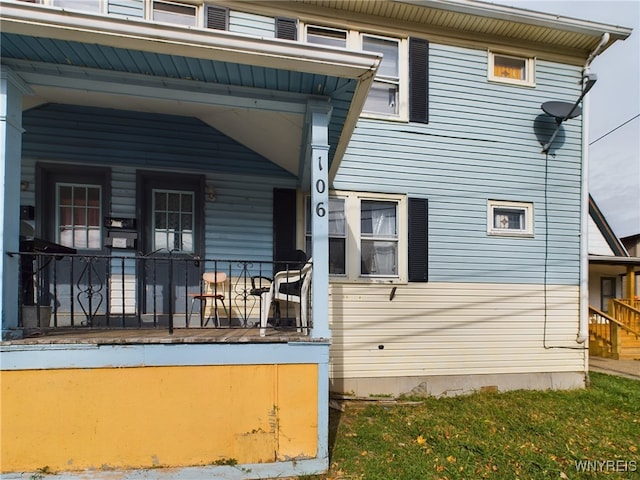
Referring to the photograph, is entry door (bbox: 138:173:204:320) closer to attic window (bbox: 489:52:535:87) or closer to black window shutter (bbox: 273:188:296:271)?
black window shutter (bbox: 273:188:296:271)

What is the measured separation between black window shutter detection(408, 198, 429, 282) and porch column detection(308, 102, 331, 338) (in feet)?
8.28

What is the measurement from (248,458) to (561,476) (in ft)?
8.74

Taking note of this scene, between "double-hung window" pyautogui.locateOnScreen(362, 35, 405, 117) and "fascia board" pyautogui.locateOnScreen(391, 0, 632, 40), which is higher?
"fascia board" pyautogui.locateOnScreen(391, 0, 632, 40)

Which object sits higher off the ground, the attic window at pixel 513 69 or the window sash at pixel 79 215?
the attic window at pixel 513 69

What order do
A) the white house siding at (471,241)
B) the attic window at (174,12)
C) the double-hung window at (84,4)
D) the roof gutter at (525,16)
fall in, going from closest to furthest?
1. the double-hung window at (84,4)
2. the attic window at (174,12)
3. the roof gutter at (525,16)
4. the white house siding at (471,241)

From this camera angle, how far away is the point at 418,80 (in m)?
5.25

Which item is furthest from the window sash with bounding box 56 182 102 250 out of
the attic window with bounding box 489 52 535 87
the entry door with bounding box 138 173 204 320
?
the attic window with bounding box 489 52 535 87

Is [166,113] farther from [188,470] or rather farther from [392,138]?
[188,470]

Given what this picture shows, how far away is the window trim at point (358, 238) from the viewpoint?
5027mm

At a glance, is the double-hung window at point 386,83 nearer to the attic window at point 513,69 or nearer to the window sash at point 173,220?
the attic window at point 513,69

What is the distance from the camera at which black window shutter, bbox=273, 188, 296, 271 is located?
4.72 meters

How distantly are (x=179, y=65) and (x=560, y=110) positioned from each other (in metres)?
5.67

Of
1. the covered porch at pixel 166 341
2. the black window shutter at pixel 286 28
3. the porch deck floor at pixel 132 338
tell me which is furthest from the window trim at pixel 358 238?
the black window shutter at pixel 286 28

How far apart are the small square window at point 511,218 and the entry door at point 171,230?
4.46 metres
